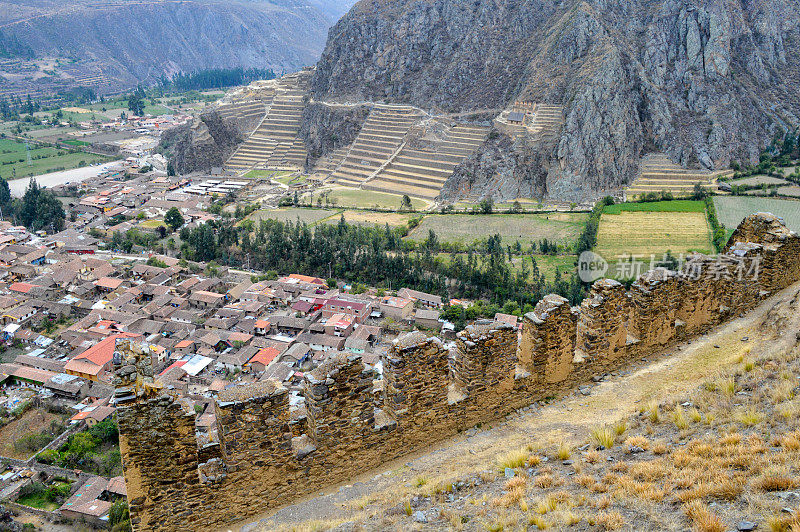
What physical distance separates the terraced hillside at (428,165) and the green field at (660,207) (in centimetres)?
2445

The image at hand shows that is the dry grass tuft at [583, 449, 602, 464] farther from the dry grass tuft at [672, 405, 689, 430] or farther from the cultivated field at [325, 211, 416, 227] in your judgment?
the cultivated field at [325, 211, 416, 227]

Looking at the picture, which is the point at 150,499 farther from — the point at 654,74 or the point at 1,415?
the point at 654,74

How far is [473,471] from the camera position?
7848 millimetres

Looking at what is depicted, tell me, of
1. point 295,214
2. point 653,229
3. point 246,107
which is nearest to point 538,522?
point 653,229

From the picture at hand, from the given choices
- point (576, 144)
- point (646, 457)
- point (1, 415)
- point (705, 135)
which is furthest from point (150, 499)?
point (705, 135)

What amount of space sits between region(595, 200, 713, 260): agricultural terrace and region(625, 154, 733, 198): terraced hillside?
7173 mm

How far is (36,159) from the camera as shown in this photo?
98375mm

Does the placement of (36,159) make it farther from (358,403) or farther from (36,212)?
(358,403)

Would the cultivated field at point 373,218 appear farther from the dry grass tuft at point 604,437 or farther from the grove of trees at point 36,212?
the dry grass tuft at point 604,437

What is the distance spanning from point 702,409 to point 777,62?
371 ft

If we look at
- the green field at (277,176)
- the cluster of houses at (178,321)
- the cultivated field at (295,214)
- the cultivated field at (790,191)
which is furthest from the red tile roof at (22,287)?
the cultivated field at (790,191)

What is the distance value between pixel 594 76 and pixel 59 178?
283 feet

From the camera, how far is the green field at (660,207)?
62.7m

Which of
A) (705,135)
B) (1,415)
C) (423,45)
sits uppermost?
(423,45)
